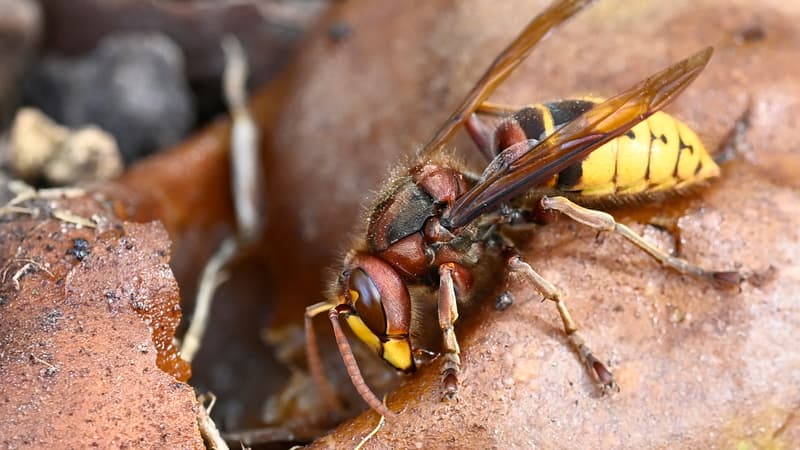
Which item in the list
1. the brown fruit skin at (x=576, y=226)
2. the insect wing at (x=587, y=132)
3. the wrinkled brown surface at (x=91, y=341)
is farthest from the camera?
the brown fruit skin at (x=576, y=226)

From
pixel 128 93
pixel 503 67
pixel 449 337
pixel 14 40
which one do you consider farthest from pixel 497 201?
pixel 14 40

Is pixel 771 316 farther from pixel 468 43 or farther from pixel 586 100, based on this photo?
pixel 468 43

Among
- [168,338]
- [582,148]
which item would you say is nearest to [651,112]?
[582,148]

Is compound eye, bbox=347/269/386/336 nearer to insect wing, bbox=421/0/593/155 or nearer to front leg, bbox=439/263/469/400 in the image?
front leg, bbox=439/263/469/400

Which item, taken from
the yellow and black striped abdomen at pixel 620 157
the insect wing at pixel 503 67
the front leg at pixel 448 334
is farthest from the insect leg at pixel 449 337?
the insect wing at pixel 503 67

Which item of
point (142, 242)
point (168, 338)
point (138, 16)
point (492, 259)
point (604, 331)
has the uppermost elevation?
point (138, 16)

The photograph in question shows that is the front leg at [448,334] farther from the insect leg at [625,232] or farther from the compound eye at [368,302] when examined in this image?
the insect leg at [625,232]

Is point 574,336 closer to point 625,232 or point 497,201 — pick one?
point 625,232
